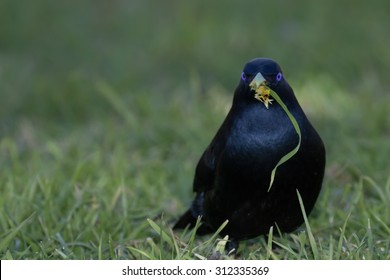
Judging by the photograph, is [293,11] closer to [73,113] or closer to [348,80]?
[348,80]

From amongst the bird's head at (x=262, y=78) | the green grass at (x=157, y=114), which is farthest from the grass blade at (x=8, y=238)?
the bird's head at (x=262, y=78)

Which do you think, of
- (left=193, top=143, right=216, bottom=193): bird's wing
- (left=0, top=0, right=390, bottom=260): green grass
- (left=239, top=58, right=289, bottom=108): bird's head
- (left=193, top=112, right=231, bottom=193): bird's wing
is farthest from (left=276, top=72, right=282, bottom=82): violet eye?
(left=0, top=0, right=390, bottom=260): green grass

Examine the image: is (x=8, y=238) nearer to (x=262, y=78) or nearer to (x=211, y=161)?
(x=211, y=161)

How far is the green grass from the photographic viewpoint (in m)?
3.56

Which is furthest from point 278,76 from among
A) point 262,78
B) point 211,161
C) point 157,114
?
point 157,114

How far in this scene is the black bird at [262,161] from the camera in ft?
9.96

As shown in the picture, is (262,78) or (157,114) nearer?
(262,78)

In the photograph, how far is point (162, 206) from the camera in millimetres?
4133

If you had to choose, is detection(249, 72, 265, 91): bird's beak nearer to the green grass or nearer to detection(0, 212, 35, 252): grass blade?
the green grass

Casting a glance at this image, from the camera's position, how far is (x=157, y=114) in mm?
5523

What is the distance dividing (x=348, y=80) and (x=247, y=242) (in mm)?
3010

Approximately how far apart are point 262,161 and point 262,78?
33 cm

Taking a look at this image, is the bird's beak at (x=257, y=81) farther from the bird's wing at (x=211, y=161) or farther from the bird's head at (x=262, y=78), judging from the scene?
the bird's wing at (x=211, y=161)

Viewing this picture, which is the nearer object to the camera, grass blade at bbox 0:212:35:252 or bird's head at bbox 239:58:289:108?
bird's head at bbox 239:58:289:108
